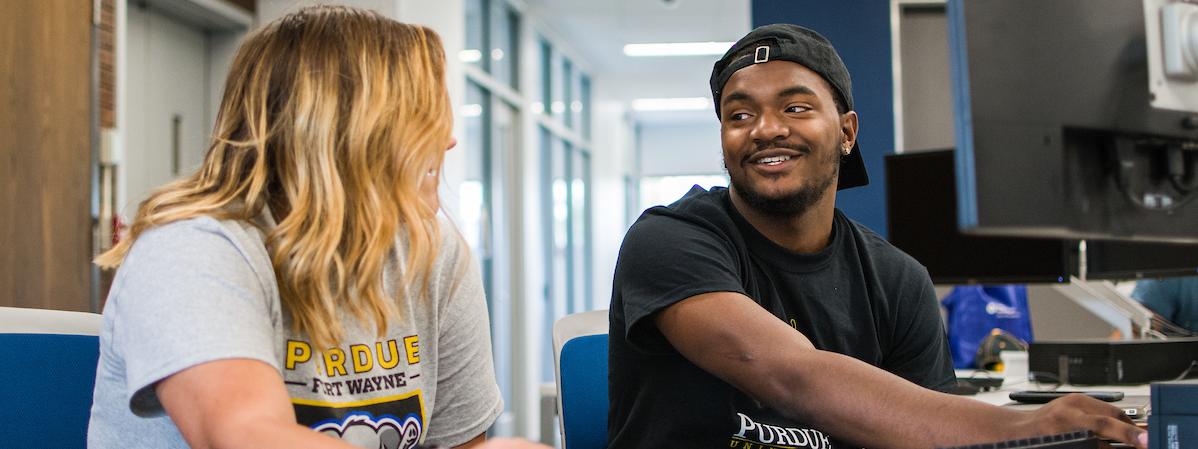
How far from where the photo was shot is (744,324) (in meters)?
1.27

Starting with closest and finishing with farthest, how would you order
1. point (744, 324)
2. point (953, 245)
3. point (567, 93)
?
point (744, 324) < point (953, 245) < point (567, 93)

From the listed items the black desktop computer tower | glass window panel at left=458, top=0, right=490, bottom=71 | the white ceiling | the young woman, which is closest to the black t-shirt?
the young woman

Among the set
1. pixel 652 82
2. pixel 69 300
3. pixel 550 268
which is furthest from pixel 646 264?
pixel 652 82

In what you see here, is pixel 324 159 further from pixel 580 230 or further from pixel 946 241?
pixel 580 230

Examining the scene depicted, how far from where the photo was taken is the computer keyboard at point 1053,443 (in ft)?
2.70

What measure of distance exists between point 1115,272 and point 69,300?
2823 millimetres

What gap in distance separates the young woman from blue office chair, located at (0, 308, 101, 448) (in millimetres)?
255

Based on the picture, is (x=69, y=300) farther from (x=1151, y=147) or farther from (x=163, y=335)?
(x=1151, y=147)

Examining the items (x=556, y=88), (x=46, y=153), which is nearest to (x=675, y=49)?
(x=556, y=88)

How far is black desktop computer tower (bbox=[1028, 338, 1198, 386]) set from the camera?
2.46 m

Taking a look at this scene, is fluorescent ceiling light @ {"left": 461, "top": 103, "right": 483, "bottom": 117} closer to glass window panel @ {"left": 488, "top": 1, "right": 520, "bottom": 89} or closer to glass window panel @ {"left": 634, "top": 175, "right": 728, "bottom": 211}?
glass window panel @ {"left": 488, "top": 1, "right": 520, "bottom": 89}

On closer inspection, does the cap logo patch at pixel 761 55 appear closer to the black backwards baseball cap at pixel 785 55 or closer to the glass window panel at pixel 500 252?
the black backwards baseball cap at pixel 785 55

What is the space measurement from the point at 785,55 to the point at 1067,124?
1.82 ft

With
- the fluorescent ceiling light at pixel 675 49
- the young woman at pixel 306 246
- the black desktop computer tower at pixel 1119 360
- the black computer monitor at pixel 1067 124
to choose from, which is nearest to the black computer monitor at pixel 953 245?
the black desktop computer tower at pixel 1119 360
